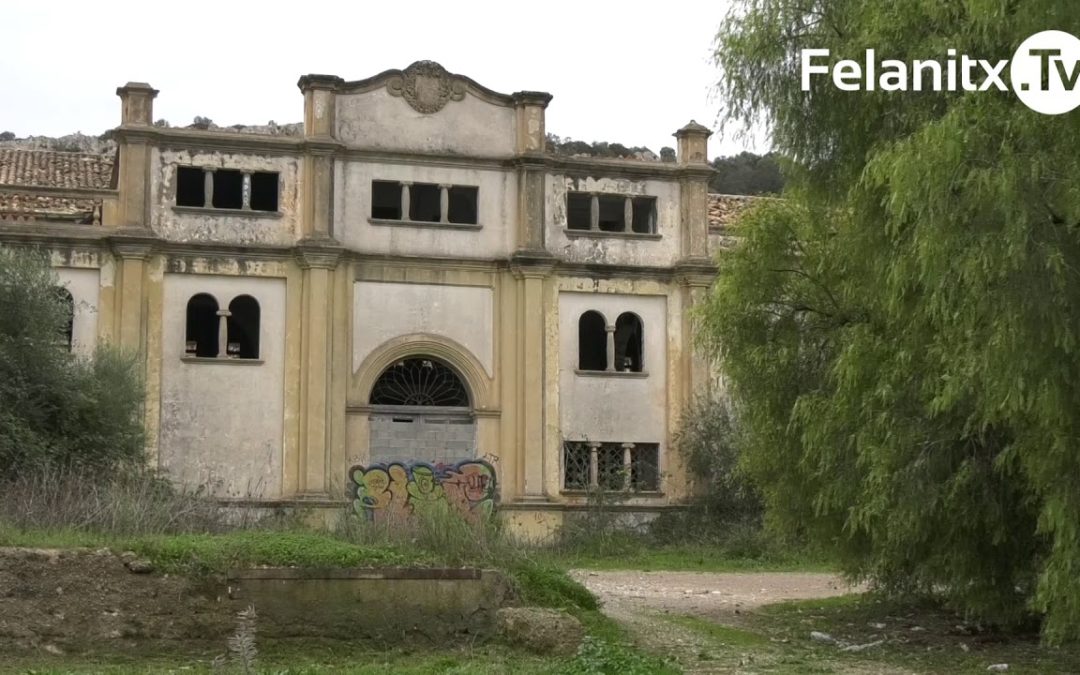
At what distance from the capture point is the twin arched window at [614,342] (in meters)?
32.5

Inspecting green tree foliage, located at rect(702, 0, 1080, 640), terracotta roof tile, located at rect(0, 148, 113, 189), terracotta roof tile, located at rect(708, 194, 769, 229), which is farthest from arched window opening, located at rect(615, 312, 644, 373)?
green tree foliage, located at rect(702, 0, 1080, 640)

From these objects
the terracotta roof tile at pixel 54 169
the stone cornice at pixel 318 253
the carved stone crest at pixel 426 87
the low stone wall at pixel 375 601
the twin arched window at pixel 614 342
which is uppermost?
the carved stone crest at pixel 426 87

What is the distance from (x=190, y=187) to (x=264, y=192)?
1.60 meters

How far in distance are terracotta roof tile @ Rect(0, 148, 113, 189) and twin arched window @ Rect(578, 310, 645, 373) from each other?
1133 cm

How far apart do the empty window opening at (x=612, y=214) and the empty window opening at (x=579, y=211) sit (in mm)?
343

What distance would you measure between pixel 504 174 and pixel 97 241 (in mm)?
9041

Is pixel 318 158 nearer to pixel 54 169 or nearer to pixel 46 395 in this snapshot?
pixel 54 169

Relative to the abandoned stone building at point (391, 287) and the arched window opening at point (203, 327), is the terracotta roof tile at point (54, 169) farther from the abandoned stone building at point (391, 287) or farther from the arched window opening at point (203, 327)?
the arched window opening at point (203, 327)

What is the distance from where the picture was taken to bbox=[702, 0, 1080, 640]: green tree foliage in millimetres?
11602

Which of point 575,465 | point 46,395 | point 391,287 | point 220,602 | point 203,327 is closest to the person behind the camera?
point 220,602

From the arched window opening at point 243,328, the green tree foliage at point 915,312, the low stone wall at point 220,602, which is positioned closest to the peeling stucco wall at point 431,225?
the arched window opening at point 243,328

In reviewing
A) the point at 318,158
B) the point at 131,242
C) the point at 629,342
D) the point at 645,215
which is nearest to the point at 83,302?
the point at 131,242

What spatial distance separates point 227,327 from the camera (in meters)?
30.5

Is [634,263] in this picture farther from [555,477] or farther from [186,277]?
[186,277]
